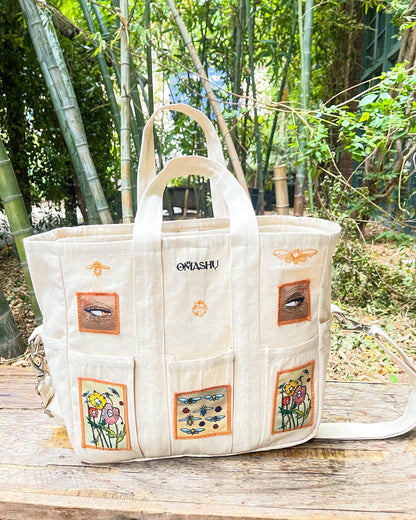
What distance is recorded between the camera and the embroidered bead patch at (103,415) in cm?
66

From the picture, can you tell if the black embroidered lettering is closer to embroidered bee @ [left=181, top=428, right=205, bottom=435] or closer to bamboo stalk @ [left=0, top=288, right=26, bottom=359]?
embroidered bee @ [left=181, top=428, right=205, bottom=435]

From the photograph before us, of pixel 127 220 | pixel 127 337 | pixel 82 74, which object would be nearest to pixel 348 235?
pixel 127 220

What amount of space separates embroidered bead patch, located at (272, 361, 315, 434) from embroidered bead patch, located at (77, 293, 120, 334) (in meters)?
0.28

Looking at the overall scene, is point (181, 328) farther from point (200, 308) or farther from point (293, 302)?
point (293, 302)

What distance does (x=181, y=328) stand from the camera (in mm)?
653

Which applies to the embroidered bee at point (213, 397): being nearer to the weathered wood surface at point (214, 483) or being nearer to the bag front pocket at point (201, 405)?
the bag front pocket at point (201, 405)

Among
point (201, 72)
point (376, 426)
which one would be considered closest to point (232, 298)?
point (376, 426)

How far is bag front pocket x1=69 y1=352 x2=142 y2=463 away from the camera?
65cm

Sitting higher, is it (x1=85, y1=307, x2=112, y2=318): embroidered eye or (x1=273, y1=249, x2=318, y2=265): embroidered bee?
(x1=273, y1=249, x2=318, y2=265): embroidered bee

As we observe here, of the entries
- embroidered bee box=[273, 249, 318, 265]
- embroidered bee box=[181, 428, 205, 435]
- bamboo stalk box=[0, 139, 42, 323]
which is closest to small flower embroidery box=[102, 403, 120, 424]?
embroidered bee box=[181, 428, 205, 435]

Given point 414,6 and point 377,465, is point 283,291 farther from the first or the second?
point 414,6

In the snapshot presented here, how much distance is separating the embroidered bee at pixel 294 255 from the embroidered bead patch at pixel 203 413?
0.73 feet

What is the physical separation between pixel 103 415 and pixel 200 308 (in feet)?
0.75

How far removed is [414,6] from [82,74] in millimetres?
2108
